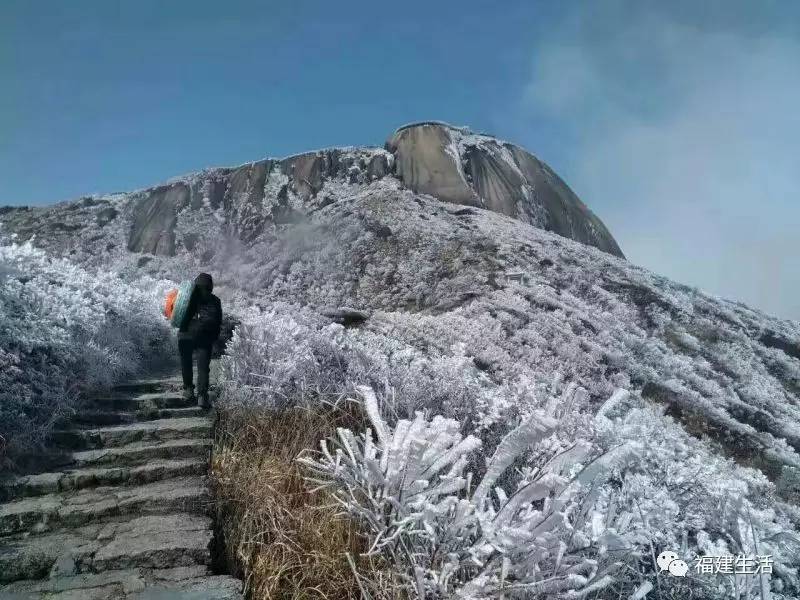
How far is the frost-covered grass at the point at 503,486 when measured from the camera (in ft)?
9.09

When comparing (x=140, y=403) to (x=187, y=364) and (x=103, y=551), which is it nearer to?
(x=187, y=364)

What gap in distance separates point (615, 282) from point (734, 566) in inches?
388

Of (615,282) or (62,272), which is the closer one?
(62,272)

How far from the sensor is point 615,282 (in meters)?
12.5

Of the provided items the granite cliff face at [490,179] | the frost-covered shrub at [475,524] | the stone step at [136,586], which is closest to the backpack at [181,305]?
the stone step at [136,586]

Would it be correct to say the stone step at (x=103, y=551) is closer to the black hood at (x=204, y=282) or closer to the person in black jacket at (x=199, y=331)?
the person in black jacket at (x=199, y=331)

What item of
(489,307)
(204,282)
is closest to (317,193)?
(489,307)

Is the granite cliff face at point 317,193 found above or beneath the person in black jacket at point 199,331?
above

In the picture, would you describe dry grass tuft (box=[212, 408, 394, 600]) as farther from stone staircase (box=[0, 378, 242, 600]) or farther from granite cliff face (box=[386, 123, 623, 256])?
granite cliff face (box=[386, 123, 623, 256])

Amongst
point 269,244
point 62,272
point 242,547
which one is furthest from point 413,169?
point 242,547

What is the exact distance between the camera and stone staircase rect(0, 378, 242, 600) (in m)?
3.18

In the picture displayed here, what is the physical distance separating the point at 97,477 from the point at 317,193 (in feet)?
40.3

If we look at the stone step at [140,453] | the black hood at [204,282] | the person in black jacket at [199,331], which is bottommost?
the stone step at [140,453]

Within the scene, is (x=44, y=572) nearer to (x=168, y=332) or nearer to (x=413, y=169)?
(x=168, y=332)
